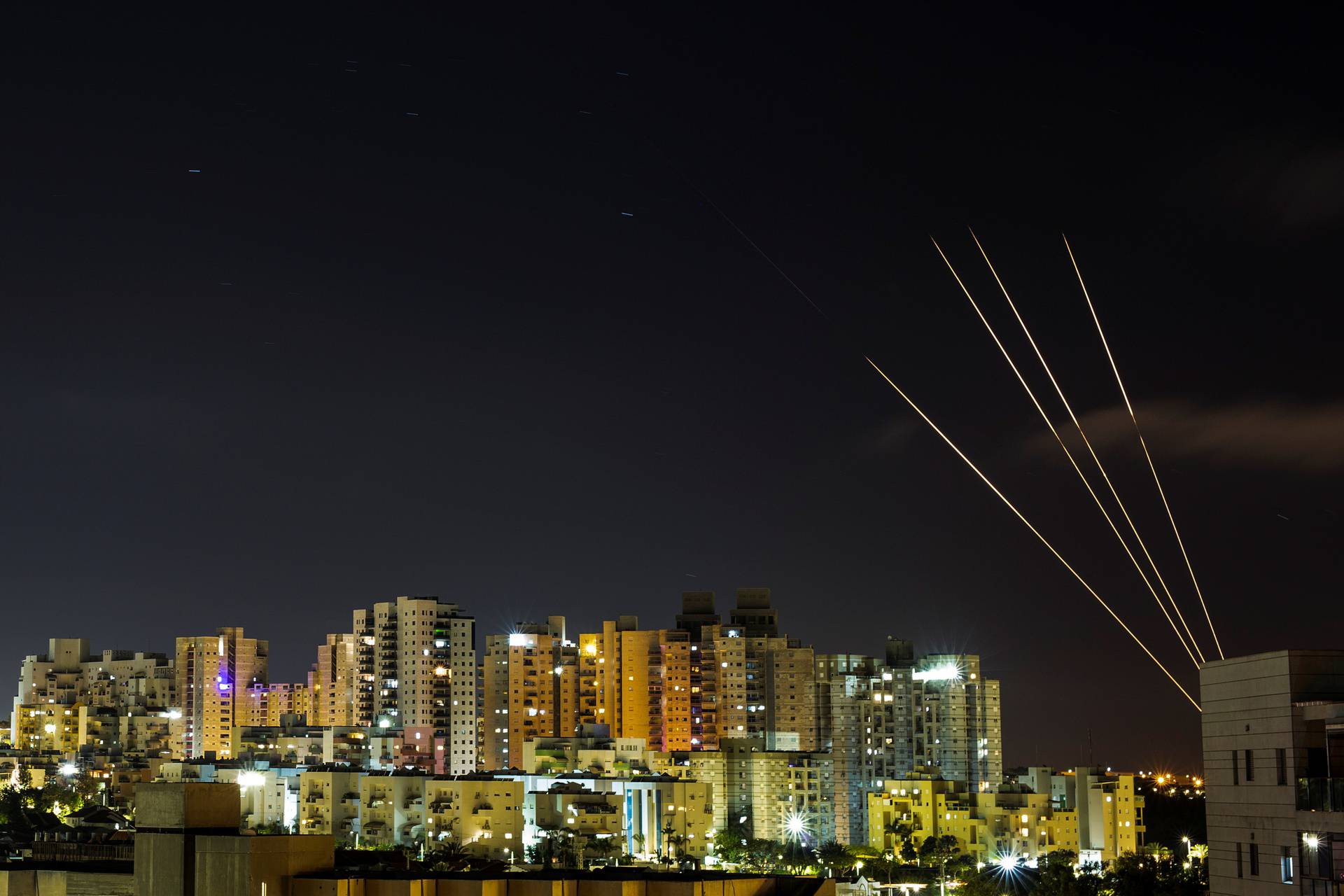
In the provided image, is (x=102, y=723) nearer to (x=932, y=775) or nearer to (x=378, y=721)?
(x=378, y=721)

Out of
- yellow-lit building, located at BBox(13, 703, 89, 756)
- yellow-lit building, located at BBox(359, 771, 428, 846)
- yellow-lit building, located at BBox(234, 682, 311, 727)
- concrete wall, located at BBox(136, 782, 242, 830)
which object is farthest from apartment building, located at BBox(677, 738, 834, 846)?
concrete wall, located at BBox(136, 782, 242, 830)

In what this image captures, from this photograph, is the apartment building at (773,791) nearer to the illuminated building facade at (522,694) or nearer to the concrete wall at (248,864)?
the illuminated building facade at (522,694)

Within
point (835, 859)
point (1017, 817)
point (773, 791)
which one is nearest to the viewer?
point (835, 859)

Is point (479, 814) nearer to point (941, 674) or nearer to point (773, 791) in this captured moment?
point (773, 791)

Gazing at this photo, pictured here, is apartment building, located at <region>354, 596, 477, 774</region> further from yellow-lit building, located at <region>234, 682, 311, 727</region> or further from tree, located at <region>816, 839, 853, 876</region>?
tree, located at <region>816, 839, 853, 876</region>

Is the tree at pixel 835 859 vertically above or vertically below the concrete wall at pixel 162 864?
below

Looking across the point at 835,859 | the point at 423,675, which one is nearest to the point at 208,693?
the point at 423,675

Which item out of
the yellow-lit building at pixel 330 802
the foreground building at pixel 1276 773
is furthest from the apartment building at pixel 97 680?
the foreground building at pixel 1276 773
